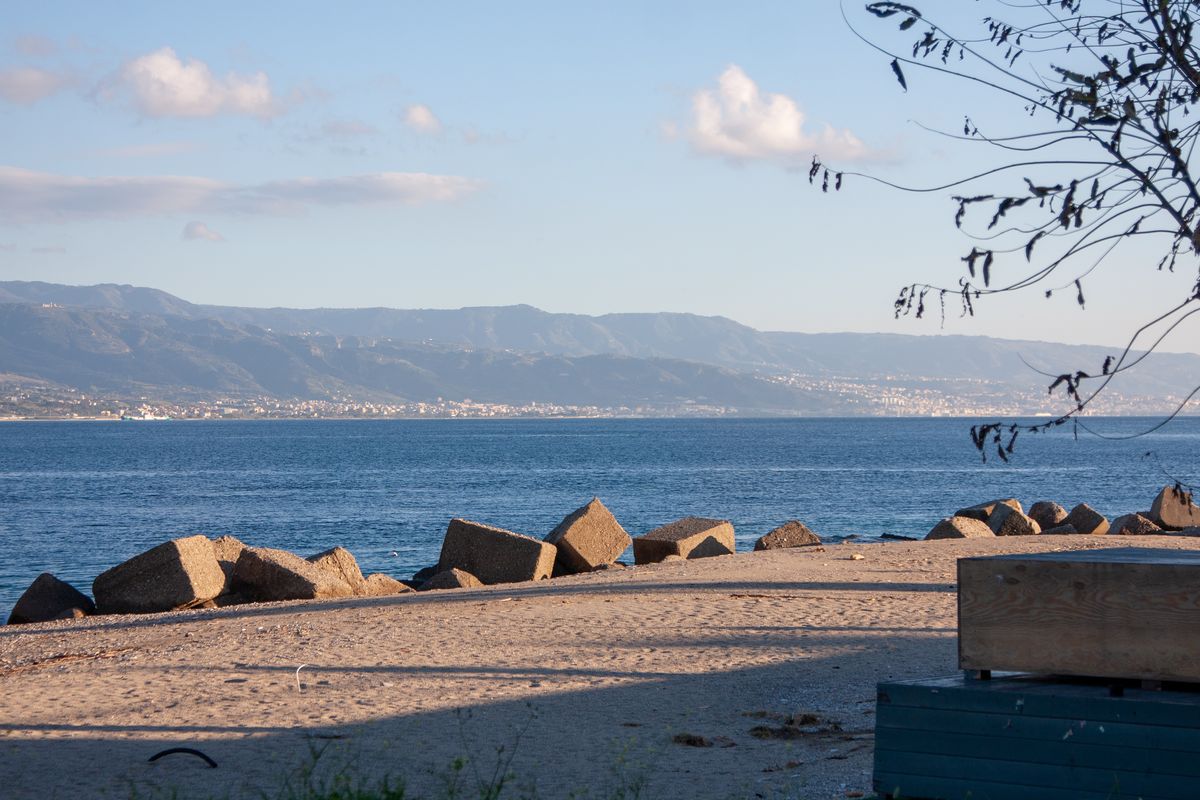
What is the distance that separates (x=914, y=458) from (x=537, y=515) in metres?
58.0

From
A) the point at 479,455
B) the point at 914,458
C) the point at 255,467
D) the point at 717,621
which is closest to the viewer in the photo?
the point at 717,621

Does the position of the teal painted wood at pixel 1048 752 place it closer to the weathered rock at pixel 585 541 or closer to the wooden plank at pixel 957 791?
the wooden plank at pixel 957 791

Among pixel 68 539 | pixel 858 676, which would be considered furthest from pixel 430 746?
pixel 68 539

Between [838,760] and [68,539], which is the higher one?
[838,760]

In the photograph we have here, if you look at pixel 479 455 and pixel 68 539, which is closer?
pixel 68 539

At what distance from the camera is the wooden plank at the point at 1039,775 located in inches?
203

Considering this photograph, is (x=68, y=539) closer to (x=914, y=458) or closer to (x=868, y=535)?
(x=868, y=535)

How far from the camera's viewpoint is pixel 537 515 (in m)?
47.7

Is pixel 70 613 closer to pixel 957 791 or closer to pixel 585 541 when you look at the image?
pixel 585 541

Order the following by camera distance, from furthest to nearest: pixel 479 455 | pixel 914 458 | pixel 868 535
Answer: pixel 479 455
pixel 914 458
pixel 868 535

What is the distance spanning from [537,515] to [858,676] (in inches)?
1455

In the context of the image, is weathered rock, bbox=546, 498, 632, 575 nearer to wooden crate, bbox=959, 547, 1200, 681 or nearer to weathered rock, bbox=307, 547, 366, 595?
weathered rock, bbox=307, 547, 366, 595

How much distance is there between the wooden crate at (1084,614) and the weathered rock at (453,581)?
14961 mm

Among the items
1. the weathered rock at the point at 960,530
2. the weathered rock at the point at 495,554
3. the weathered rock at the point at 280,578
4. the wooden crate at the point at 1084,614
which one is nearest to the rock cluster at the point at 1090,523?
the weathered rock at the point at 960,530
